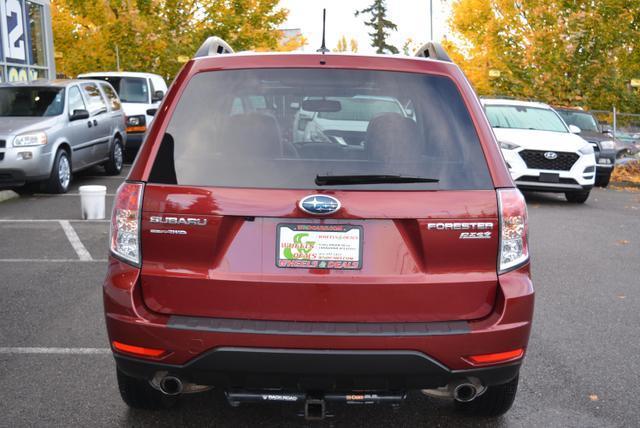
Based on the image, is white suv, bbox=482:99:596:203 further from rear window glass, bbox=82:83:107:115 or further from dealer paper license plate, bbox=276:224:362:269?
dealer paper license plate, bbox=276:224:362:269

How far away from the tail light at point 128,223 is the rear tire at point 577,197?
38.3 ft

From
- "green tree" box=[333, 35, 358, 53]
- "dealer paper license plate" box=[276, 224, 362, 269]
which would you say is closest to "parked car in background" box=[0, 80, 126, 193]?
"dealer paper license plate" box=[276, 224, 362, 269]

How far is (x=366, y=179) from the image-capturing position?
10.2 ft

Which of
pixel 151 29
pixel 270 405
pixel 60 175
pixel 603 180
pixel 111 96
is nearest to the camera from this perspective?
pixel 270 405

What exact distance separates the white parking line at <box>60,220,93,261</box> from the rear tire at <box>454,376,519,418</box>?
16.3 ft

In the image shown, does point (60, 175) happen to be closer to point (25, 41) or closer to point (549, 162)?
point (549, 162)

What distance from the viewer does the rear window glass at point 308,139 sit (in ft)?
10.3

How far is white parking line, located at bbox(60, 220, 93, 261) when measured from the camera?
7879mm

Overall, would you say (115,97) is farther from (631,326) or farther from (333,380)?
(333,380)

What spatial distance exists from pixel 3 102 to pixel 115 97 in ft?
10.1

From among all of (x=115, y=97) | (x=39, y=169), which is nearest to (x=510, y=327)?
(x=39, y=169)

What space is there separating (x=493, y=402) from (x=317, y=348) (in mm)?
1237

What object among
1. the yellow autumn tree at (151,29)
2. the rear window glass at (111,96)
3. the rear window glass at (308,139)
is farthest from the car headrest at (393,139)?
the yellow autumn tree at (151,29)

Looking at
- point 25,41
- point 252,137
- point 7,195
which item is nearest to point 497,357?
point 252,137
